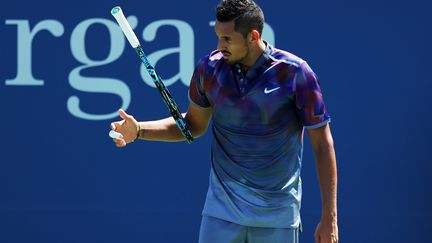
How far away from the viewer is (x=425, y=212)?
6062mm

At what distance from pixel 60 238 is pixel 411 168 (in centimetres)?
225

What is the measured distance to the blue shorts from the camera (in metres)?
4.09

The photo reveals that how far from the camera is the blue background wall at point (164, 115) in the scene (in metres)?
6.02

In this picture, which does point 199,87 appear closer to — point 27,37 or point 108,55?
point 108,55

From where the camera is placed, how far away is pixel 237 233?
409cm

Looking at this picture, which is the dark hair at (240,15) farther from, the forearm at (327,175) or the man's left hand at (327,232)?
the man's left hand at (327,232)

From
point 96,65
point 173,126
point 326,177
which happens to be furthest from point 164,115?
point 326,177

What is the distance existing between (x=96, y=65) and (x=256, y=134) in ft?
7.28

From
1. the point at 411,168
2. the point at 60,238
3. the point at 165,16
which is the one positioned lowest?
the point at 60,238

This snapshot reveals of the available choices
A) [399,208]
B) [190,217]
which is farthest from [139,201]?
[399,208]

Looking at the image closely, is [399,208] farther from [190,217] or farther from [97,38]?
[97,38]

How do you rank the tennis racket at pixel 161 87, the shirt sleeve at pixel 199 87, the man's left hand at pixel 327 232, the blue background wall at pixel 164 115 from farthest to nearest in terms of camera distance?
the blue background wall at pixel 164 115
the shirt sleeve at pixel 199 87
the tennis racket at pixel 161 87
the man's left hand at pixel 327 232

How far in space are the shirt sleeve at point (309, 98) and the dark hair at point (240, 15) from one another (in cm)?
27

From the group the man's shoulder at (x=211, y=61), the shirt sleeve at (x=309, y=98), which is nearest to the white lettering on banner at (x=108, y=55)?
the man's shoulder at (x=211, y=61)
